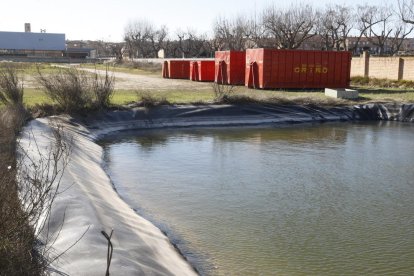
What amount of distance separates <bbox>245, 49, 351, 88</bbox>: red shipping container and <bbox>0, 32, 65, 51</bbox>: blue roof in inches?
3269

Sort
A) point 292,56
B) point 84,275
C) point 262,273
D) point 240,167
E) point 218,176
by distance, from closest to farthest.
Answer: point 84,275 < point 262,273 < point 218,176 < point 240,167 < point 292,56

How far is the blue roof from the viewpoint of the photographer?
325 ft

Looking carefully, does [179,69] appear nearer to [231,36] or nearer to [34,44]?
[231,36]

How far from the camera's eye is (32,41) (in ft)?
332

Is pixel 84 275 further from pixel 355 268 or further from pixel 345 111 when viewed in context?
pixel 345 111

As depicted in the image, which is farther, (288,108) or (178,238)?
(288,108)

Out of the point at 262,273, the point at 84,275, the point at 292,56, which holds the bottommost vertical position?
the point at 262,273

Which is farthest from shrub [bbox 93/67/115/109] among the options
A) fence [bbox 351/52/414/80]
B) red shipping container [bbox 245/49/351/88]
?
fence [bbox 351/52/414/80]

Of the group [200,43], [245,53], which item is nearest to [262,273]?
[245,53]

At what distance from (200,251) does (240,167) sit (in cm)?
507

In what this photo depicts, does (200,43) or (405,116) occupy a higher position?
(200,43)

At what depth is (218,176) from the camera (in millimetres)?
10703

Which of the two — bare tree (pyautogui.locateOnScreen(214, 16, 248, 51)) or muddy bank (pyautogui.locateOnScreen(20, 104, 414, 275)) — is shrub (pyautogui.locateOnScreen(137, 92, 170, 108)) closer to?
muddy bank (pyautogui.locateOnScreen(20, 104, 414, 275))

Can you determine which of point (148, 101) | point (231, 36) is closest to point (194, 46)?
point (231, 36)
